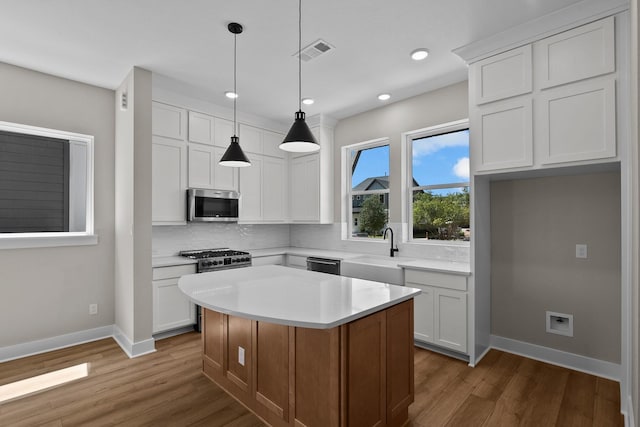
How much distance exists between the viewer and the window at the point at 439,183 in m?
3.69

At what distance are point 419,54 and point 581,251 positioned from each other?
233cm

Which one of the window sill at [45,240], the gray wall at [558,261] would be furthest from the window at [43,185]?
the gray wall at [558,261]

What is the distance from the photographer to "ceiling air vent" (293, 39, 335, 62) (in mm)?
2809

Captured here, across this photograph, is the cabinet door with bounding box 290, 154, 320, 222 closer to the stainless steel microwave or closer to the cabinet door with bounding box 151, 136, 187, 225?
the stainless steel microwave

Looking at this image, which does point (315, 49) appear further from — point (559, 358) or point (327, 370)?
point (559, 358)

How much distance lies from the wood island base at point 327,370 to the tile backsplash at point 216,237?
2.27 m

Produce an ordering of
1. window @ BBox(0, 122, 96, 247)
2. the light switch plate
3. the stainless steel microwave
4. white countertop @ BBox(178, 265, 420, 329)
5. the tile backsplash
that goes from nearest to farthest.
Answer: white countertop @ BBox(178, 265, 420, 329) → the light switch plate → window @ BBox(0, 122, 96, 247) → the stainless steel microwave → the tile backsplash

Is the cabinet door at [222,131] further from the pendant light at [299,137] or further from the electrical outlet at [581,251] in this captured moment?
the electrical outlet at [581,251]

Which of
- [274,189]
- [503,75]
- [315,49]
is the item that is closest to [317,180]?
[274,189]

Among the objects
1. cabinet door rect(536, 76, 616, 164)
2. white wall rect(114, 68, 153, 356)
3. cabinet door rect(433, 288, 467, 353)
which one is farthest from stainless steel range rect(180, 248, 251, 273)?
cabinet door rect(536, 76, 616, 164)

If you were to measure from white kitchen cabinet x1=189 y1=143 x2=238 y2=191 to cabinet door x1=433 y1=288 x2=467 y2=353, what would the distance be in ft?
9.93

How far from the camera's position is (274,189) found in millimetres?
5062

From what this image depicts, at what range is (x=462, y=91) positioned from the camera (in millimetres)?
3521

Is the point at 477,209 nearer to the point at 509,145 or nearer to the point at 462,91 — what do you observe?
the point at 509,145
